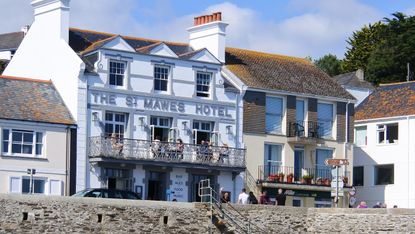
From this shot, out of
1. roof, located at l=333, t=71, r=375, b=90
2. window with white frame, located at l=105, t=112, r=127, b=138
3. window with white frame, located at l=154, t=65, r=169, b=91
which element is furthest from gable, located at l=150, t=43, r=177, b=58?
roof, located at l=333, t=71, r=375, b=90

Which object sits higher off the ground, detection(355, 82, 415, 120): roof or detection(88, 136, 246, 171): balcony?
detection(355, 82, 415, 120): roof

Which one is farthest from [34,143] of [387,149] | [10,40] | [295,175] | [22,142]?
[10,40]

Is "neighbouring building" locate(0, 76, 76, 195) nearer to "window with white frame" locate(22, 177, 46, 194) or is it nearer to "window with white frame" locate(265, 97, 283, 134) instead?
"window with white frame" locate(22, 177, 46, 194)

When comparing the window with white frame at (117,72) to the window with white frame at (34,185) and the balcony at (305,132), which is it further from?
the balcony at (305,132)

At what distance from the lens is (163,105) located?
198 ft

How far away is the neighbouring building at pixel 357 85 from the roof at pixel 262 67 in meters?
3.17

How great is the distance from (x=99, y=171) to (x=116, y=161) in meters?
0.92

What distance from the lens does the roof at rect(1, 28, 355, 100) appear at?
61812mm

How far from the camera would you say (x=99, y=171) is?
190ft

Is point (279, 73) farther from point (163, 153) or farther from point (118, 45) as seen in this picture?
point (118, 45)

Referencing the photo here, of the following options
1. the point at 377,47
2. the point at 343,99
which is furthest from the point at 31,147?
the point at 377,47

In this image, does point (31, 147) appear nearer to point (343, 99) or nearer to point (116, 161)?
point (116, 161)

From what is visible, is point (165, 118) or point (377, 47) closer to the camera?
point (165, 118)

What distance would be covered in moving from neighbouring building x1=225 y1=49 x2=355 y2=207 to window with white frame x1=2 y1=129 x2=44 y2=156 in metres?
11.6
